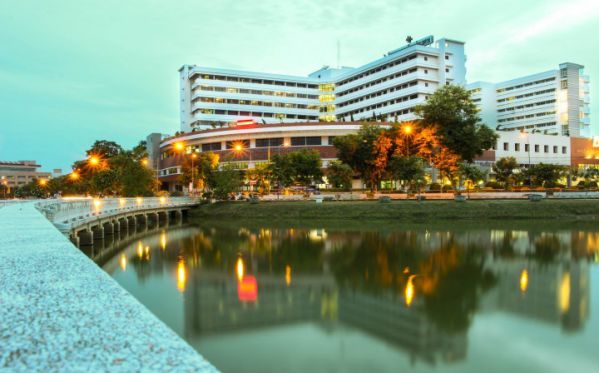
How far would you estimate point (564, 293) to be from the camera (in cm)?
2036

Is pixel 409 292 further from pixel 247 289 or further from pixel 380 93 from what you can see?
pixel 380 93

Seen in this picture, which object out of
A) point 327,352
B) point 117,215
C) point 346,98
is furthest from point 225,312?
point 346,98

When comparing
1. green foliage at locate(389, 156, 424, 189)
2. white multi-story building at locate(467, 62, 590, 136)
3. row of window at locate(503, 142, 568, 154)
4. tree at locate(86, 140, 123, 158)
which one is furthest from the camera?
white multi-story building at locate(467, 62, 590, 136)

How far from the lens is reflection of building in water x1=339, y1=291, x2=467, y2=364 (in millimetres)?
13353

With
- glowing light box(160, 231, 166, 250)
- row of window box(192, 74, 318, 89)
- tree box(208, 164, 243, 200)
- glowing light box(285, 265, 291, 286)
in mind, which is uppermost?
row of window box(192, 74, 318, 89)

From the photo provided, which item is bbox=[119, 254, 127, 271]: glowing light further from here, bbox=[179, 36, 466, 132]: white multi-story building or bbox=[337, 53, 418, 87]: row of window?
bbox=[337, 53, 418, 87]: row of window

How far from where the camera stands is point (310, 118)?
131 meters

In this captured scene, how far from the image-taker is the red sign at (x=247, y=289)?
19.9m

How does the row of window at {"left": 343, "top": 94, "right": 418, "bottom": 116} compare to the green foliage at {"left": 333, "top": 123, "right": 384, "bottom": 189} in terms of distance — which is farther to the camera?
the row of window at {"left": 343, "top": 94, "right": 418, "bottom": 116}

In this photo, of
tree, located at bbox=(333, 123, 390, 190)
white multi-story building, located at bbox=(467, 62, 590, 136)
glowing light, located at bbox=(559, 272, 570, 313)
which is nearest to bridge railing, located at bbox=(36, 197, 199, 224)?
glowing light, located at bbox=(559, 272, 570, 313)

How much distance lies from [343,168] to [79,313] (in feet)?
209

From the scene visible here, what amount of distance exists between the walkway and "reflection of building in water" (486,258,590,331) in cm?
1361

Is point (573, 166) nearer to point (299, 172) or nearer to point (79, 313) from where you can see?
point (299, 172)

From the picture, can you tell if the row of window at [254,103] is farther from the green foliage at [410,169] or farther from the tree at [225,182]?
the green foliage at [410,169]
